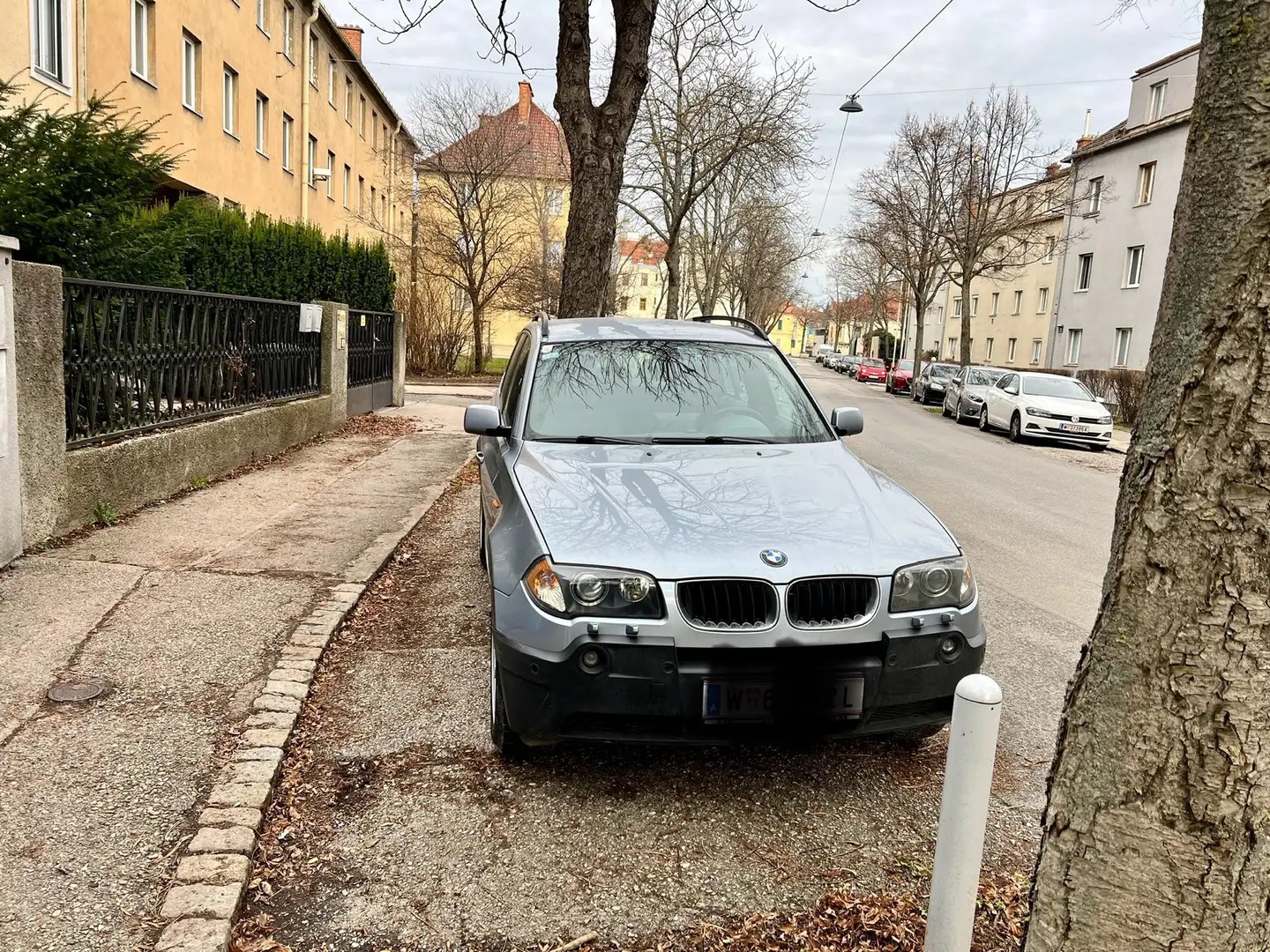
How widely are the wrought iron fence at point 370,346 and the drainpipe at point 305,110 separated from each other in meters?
13.1

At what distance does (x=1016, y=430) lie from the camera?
21.0 meters

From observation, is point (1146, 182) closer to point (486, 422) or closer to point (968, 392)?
point (968, 392)

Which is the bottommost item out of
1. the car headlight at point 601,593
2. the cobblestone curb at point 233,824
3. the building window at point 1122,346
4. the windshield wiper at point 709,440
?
the cobblestone curb at point 233,824

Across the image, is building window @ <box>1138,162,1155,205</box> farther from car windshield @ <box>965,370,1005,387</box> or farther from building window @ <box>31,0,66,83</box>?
building window @ <box>31,0,66,83</box>

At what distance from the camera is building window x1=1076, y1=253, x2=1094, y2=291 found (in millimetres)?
38188

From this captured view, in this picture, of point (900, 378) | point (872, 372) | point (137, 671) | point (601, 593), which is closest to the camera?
point (601, 593)

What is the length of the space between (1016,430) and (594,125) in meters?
13.5

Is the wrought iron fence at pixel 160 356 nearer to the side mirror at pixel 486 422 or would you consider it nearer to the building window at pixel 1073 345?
the side mirror at pixel 486 422

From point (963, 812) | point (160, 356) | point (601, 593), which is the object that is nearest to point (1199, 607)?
point (963, 812)

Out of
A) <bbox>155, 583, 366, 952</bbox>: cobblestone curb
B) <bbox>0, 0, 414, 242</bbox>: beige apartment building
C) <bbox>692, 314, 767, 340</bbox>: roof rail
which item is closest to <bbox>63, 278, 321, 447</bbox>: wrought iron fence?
<bbox>0, 0, 414, 242</bbox>: beige apartment building

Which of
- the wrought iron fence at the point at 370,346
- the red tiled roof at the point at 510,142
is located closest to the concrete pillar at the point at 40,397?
the wrought iron fence at the point at 370,346

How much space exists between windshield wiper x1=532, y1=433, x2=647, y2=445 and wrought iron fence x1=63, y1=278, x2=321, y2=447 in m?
3.98

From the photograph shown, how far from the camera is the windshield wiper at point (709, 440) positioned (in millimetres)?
4523

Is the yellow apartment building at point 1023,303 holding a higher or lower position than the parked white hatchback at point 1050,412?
higher
